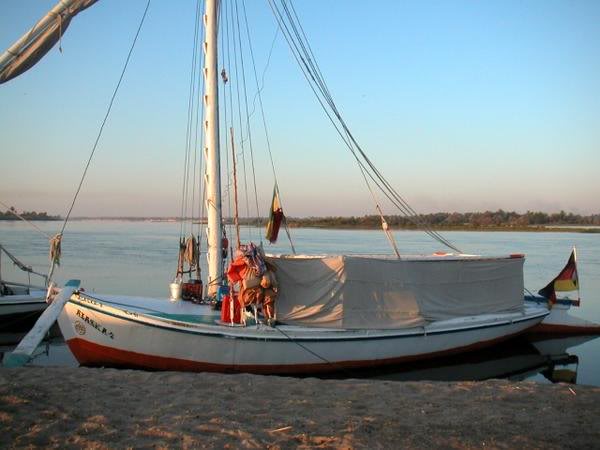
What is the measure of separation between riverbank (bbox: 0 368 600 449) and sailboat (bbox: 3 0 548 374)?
185 cm

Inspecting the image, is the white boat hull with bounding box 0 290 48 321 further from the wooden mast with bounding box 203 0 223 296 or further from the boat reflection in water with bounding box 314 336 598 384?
the boat reflection in water with bounding box 314 336 598 384

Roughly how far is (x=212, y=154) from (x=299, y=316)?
402cm

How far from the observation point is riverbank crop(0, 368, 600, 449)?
18.2ft

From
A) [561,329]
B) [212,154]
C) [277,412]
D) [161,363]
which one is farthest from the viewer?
[561,329]

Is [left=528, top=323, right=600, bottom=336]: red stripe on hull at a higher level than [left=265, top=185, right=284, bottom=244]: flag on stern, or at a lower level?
lower

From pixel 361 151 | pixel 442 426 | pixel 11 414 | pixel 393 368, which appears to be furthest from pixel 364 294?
pixel 11 414

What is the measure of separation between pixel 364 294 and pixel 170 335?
3871mm

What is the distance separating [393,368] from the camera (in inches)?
480

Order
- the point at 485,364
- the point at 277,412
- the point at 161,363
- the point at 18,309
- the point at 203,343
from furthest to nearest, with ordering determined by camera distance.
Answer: the point at 18,309
the point at 485,364
the point at 161,363
the point at 203,343
the point at 277,412

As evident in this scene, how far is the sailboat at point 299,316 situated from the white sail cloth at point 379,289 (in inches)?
0.8

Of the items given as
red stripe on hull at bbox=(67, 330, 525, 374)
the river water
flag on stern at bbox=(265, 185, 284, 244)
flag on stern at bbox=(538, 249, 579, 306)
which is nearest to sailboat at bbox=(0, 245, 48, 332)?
the river water

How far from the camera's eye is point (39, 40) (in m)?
7.36

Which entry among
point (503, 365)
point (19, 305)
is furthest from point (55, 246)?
point (503, 365)

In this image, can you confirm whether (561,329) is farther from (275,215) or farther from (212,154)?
(212,154)
